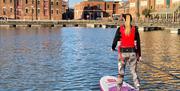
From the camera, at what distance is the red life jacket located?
17.3m

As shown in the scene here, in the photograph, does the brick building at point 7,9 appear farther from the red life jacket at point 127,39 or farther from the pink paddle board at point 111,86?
the red life jacket at point 127,39

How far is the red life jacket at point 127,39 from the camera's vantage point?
1728 centimetres

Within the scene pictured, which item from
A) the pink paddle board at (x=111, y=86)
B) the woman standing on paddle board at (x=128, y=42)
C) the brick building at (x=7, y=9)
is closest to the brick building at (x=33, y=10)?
the brick building at (x=7, y=9)

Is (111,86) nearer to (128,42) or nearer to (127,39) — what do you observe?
(128,42)

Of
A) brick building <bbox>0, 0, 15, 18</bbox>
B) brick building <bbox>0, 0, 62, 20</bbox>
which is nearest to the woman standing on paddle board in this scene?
brick building <bbox>0, 0, 15, 18</bbox>

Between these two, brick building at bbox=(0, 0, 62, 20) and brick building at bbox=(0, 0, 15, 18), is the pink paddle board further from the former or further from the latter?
brick building at bbox=(0, 0, 62, 20)

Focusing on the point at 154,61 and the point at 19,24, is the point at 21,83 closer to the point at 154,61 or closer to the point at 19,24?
the point at 154,61

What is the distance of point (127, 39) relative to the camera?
57.0ft

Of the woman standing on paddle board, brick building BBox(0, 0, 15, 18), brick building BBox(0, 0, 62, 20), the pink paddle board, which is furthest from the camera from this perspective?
brick building BBox(0, 0, 62, 20)

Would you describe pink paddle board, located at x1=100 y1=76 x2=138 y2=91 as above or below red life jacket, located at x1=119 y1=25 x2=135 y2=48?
below

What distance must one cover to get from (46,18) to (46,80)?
15543cm

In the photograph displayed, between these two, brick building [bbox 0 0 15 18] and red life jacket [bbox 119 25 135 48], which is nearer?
red life jacket [bbox 119 25 135 48]

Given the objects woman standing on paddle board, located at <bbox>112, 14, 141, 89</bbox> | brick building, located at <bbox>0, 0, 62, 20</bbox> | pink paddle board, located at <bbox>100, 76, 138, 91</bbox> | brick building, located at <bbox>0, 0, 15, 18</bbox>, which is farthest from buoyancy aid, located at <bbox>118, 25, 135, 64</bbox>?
brick building, located at <bbox>0, 0, 62, 20</bbox>

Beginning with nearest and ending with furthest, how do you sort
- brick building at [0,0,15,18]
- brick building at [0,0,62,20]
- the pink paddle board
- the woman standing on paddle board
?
the woman standing on paddle board → the pink paddle board → brick building at [0,0,15,18] → brick building at [0,0,62,20]
